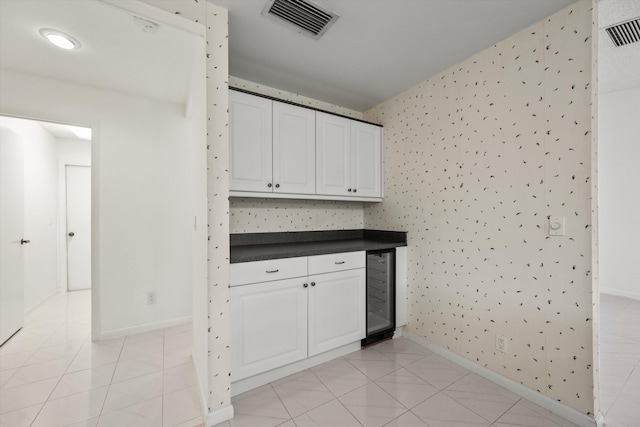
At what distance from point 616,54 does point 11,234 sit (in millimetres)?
5980

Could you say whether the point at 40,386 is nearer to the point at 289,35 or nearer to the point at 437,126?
the point at 289,35

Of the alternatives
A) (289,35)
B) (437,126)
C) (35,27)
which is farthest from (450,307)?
(35,27)

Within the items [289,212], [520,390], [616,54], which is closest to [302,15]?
[289,212]

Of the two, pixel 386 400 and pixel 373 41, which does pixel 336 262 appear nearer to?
pixel 386 400

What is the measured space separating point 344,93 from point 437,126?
38.5 inches

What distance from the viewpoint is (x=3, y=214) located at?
8.23 feet

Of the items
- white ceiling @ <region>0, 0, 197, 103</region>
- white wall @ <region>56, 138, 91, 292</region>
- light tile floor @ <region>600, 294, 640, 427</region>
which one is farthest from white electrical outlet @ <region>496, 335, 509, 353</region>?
white wall @ <region>56, 138, 91, 292</region>

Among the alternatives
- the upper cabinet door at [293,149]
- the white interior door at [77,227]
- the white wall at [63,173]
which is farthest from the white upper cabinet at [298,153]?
the white interior door at [77,227]

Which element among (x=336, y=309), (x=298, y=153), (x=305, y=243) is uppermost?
(x=298, y=153)

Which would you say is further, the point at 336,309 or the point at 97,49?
the point at 336,309

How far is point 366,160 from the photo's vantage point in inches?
109

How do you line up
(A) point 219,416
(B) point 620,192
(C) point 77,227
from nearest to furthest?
1. (A) point 219,416
2. (B) point 620,192
3. (C) point 77,227

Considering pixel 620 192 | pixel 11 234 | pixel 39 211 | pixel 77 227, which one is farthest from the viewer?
pixel 77 227

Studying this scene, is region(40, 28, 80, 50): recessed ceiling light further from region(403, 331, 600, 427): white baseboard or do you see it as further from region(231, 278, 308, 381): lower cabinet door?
region(403, 331, 600, 427): white baseboard
